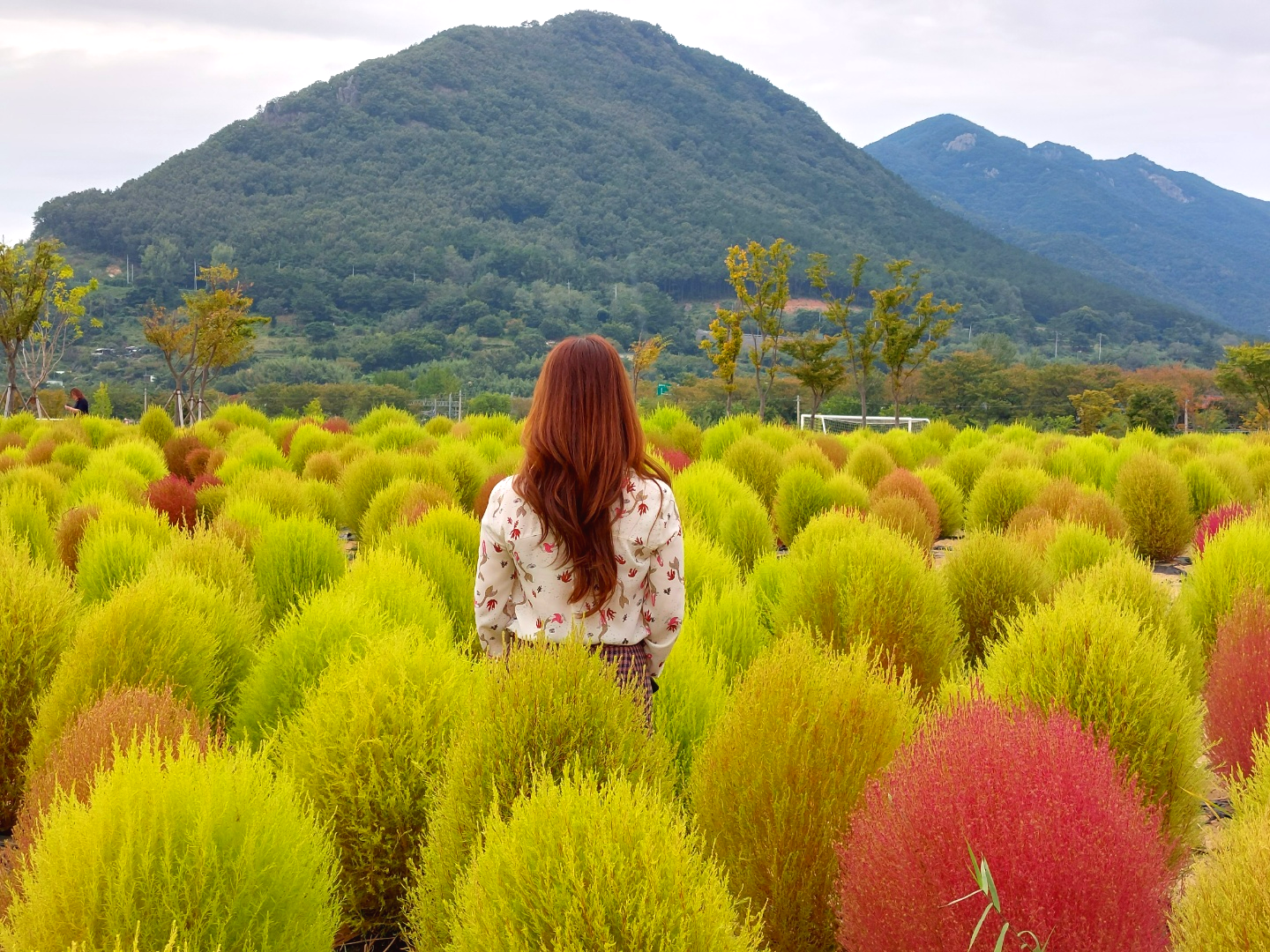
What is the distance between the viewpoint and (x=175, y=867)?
7.52 ft

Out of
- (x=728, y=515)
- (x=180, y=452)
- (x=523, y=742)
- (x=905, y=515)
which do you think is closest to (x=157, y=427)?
(x=180, y=452)

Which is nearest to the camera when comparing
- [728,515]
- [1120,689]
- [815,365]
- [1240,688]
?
[1120,689]

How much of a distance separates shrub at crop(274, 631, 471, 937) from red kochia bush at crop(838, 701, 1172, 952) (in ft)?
4.73

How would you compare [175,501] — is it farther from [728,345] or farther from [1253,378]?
[1253,378]

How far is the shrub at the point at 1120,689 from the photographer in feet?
11.8

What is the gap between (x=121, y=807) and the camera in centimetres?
225

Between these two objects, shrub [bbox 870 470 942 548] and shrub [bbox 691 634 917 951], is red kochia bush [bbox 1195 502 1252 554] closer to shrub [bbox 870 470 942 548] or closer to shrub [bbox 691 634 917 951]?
shrub [bbox 870 470 942 548]

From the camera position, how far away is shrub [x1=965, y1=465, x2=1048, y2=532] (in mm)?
9984

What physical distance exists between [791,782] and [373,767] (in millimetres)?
1311

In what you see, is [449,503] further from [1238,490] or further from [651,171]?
[651,171]

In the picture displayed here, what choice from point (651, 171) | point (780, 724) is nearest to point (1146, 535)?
point (780, 724)

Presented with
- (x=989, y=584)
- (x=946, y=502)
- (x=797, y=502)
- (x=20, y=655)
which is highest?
(x=20, y=655)

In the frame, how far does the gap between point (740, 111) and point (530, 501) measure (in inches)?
5530

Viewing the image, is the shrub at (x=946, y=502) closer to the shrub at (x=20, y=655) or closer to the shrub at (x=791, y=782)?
the shrub at (x=791, y=782)
